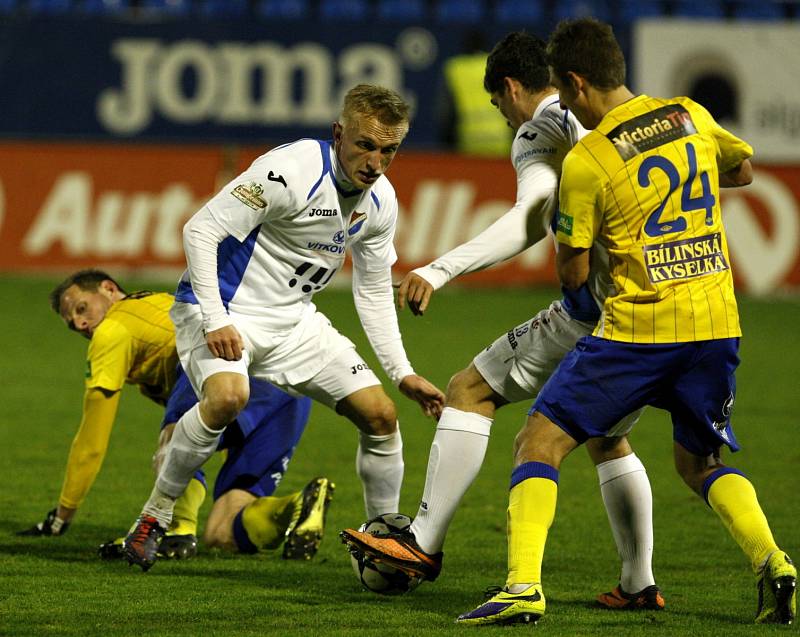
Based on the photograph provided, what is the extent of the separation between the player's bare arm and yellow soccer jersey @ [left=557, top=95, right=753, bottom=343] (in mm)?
35

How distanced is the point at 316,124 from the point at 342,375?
12.4 meters

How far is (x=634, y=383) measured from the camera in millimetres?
4117

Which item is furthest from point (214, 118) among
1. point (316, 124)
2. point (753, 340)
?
point (753, 340)

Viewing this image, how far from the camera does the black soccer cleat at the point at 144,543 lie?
4859 mm

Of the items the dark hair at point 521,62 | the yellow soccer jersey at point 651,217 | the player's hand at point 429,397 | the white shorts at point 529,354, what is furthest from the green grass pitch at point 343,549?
the dark hair at point 521,62

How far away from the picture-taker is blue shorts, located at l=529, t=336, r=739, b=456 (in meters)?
4.11

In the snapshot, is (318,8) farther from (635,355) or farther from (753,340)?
(635,355)

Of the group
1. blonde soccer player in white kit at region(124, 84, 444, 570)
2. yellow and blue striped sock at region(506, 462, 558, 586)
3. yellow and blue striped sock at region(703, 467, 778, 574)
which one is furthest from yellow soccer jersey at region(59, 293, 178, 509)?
yellow and blue striped sock at region(703, 467, 778, 574)

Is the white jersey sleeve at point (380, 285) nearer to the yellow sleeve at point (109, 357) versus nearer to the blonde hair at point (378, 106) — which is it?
the blonde hair at point (378, 106)

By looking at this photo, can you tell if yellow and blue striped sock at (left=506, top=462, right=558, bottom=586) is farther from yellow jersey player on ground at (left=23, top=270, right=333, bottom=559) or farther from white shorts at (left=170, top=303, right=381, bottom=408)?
yellow jersey player on ground at (left=23, top=270, right=333, bottom=559)

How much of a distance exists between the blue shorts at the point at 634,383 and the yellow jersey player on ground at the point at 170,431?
54.9 inches

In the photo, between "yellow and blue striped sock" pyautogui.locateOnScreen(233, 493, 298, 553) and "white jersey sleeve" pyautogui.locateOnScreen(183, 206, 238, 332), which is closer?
"white jersey sleeve" pyautogui.locateOnScreen(183, 206, 238, 332)

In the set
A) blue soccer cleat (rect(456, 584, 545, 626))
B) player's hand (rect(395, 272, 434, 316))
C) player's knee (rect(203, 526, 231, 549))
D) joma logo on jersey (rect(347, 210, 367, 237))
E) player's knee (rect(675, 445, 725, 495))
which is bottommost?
blue soccer cleat (rect(456, 584, 545, 626))

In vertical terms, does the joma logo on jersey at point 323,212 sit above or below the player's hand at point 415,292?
above
